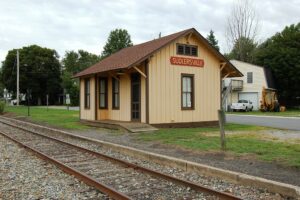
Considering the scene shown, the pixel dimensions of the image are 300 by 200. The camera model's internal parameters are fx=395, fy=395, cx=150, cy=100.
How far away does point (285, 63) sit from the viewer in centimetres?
4775

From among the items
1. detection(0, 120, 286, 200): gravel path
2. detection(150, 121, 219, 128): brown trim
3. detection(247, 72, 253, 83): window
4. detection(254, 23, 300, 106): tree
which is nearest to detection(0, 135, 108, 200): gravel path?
detection(0, 120, 286, 200): gravel path

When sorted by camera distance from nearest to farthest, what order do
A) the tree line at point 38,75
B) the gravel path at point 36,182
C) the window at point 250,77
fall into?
the gravel path at point 36,182 < the window at point 250,77 < the tree line at point 38,75

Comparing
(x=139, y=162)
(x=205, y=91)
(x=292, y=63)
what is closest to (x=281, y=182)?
(x=139, y=162)

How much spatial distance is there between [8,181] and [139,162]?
339 centimetres

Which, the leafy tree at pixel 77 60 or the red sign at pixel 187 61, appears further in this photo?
the leafy tree at pixel 77 60

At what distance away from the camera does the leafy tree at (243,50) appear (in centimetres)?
6184

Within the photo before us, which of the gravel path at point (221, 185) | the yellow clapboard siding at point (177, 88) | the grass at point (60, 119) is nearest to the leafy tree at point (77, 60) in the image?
the grass at point (60, 119)

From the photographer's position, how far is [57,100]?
7750cm

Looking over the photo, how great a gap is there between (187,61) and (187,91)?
152 cm

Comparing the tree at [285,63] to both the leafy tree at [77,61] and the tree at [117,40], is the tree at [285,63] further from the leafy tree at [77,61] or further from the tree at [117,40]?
the tree at [117,40]

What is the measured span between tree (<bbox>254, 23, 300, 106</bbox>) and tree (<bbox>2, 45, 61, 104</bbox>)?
126ft

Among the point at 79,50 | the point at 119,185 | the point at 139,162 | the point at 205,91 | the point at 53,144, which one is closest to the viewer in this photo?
the point at 119,185

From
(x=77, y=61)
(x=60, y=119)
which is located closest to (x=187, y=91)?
(x=60, y=119)

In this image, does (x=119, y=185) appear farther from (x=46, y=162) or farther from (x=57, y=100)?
(x=57, y=100)
